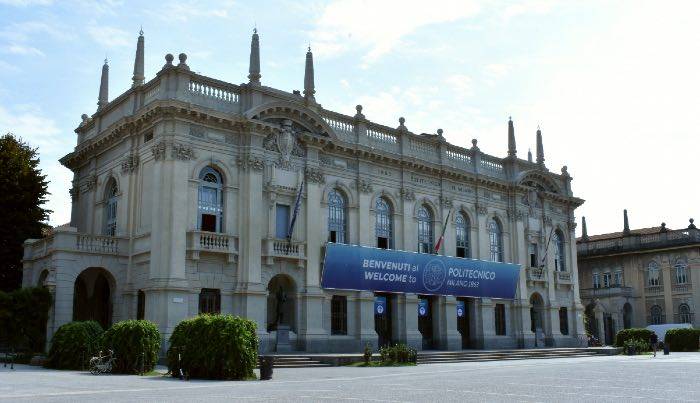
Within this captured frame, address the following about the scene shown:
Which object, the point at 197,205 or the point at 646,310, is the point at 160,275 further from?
the point at 646,310

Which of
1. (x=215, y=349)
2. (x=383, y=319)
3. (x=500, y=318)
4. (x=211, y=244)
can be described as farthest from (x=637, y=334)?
(x=215, y=349)

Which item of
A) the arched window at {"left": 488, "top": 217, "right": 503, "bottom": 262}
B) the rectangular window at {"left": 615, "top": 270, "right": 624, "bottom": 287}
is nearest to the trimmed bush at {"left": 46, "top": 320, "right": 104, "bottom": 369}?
the arched window at {"left": 488, "top": 217, "right": 503, "bottom": 262}

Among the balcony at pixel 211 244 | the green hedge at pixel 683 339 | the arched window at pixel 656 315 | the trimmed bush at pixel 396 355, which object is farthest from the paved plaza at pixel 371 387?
the arched window at pixel 656 315

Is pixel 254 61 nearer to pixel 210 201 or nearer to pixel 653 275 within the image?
pixel 210 201

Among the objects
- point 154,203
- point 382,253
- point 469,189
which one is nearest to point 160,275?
point 154,203

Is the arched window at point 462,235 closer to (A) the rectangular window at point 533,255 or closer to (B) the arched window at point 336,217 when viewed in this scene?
(A) the rectangular window at point 533,255

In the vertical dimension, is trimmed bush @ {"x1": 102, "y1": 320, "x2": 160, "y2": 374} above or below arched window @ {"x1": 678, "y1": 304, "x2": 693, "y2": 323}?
below

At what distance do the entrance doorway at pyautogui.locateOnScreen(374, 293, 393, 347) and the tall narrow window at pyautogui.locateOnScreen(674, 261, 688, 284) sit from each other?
33008 mm

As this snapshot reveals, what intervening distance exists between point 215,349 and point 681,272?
162 feet

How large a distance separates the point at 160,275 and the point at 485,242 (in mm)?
20446

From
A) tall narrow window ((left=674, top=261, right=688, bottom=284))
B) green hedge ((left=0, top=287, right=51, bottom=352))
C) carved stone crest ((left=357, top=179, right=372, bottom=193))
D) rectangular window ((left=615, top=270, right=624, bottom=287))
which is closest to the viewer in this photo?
green hedge ((left=0, top=287, right=51, bottom=352))

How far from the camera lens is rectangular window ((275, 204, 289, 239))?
33.3 metres

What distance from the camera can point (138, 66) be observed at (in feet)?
112

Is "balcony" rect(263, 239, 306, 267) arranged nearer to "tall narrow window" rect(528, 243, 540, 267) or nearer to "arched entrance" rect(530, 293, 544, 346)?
"tall narrow window" rect(528, 243, 540, 267)
